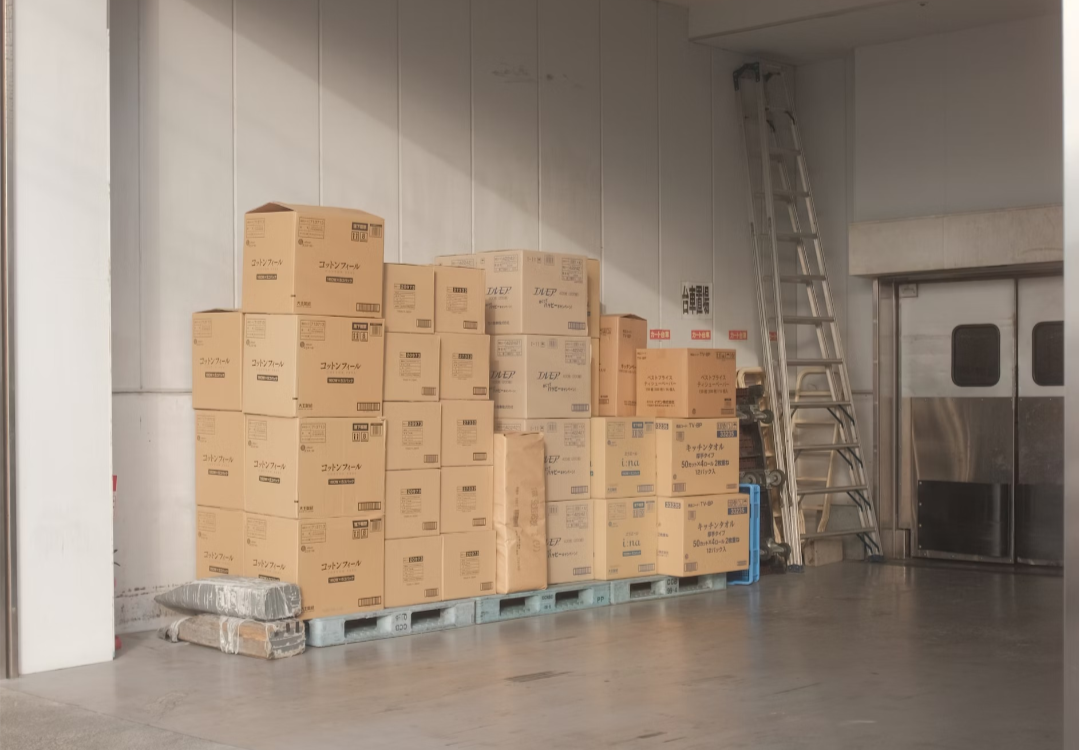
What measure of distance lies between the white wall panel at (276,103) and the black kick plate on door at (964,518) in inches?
233

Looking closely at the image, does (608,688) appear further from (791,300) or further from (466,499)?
(791,300)

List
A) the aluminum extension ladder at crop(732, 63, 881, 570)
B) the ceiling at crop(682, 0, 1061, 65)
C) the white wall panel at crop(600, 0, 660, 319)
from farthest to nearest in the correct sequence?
the aluminum extension ladder at crop(732, 63, 881, 570)
the white wall panel at crop(600, 0, 660, 319)
the ceiling at crop(682, 0, 1061, 65)

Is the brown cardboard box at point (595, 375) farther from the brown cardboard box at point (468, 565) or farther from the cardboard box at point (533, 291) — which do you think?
the brown cardboard box at point (468, 565)

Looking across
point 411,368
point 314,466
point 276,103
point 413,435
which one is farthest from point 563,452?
point 276,103

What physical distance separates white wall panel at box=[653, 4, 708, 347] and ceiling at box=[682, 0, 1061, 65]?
0.66 ft

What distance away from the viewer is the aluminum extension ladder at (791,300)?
10.6 metres

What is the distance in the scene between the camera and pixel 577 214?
972 cm

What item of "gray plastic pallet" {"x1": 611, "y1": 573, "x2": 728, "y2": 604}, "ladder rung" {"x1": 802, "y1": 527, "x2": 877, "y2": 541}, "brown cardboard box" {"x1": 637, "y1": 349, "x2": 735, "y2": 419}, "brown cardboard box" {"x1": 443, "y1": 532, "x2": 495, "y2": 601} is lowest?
"gray plastic pallet" {"x1": 611, "y1": 573, "x2": 728, "y2": 604}

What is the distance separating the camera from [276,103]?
7.77 m

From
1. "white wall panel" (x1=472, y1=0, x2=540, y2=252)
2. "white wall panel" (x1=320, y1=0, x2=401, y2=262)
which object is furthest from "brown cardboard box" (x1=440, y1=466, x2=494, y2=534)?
"white wall panel" (x1=472, y1=0, x2=540, y2=252)

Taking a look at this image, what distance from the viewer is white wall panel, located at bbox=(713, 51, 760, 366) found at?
10.9 meters

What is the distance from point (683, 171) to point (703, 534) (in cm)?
344

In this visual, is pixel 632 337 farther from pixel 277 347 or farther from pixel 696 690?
pixel 696 690

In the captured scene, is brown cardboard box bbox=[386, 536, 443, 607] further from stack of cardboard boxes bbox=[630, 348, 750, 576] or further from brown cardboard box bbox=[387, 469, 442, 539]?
stack of cardboard boxes bbox=[630, 348, 750, 576]
